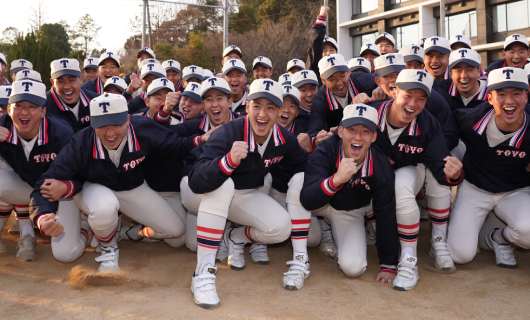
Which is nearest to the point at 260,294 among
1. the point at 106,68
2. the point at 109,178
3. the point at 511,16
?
the point at 109,178

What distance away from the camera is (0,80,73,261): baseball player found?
516 centimetres

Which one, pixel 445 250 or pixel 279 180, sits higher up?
pixel 279 180

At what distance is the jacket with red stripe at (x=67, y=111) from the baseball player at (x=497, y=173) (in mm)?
4401

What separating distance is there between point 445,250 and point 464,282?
17.8 inches

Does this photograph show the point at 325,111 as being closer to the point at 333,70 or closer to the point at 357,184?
the point at 333,70

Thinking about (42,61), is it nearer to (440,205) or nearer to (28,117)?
(28,117)

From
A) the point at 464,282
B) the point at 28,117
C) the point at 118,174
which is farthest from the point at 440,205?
the point at 28,117

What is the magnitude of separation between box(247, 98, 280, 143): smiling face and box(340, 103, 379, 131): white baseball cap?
2.14 feet

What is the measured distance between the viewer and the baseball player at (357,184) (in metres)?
4.59

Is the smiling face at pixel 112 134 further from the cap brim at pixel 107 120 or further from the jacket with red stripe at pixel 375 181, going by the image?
the jacket with red stripe at pixel 375 181

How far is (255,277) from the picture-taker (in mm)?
4930

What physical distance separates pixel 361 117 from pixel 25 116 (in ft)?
10.6

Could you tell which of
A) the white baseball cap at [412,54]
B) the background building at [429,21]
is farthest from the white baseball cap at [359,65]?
the background building at [429,21]

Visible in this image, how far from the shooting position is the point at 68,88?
21.2ft
